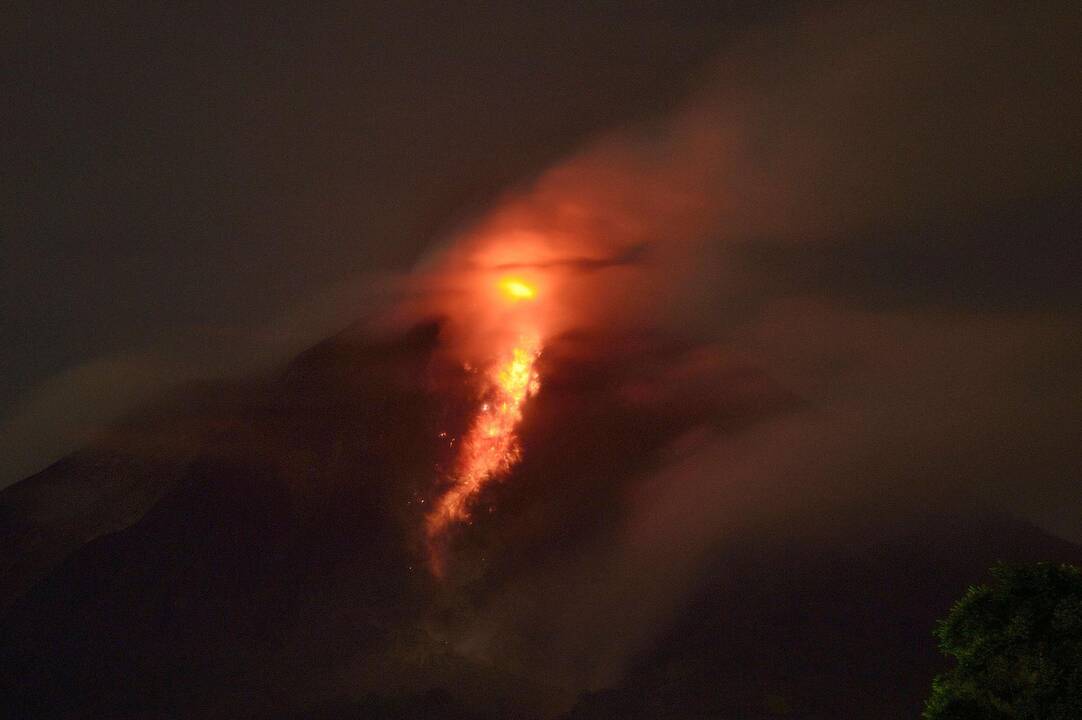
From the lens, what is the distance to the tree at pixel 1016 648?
15.7 m

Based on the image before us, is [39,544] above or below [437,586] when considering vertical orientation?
above

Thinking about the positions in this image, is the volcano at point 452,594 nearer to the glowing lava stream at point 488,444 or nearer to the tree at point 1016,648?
the glowing lava stream at point 488,444

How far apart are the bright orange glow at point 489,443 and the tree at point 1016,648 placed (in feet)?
465

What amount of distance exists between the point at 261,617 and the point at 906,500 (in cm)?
13282

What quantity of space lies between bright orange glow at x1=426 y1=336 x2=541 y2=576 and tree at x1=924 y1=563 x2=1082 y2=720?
14181 cm

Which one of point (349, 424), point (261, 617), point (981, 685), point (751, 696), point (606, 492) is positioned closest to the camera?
point (981, 685)

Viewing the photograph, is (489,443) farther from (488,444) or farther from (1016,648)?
(1016,648)

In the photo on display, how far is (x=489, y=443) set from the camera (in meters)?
176

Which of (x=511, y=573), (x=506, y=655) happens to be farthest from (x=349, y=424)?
(x=506, y=655)

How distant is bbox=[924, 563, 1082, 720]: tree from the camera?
15656mm

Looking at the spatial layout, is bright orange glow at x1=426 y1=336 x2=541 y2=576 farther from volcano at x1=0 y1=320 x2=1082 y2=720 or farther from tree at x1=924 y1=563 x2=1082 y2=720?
tree at x1=924 y1=563 x2=1082 y2=720

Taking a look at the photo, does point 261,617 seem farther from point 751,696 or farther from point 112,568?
point 751,696

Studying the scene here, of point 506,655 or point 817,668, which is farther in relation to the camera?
point 506,655

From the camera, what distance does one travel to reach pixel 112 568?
560 ft
